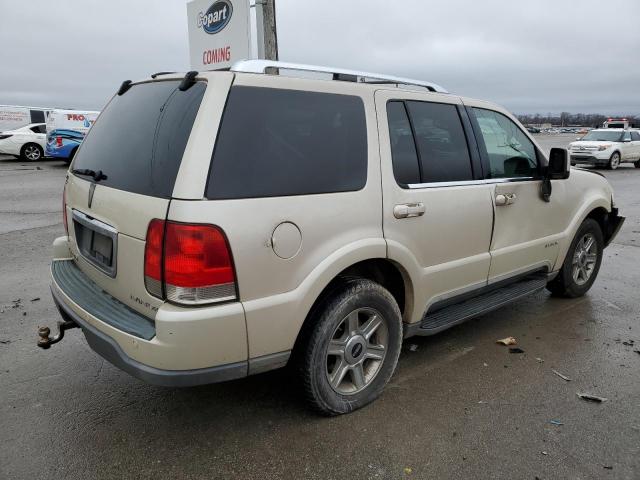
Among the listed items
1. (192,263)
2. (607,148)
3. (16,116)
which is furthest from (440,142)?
(16,116)

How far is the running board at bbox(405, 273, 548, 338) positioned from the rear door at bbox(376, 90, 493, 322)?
0.40ft

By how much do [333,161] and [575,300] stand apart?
3.51 meters

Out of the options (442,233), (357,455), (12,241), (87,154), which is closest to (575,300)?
(442,233)

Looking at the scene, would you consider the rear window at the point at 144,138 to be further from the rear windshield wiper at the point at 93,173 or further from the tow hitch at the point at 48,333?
the tow hitch at the point at 48,333

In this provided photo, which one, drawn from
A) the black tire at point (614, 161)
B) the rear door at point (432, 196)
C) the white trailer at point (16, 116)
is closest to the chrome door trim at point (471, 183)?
the rear door at point (432, 196)

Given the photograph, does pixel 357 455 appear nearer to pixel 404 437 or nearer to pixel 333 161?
pixel 404 437

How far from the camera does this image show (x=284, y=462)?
2.64 meters

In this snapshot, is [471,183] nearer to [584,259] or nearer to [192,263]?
[192,263]

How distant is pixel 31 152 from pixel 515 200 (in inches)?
879

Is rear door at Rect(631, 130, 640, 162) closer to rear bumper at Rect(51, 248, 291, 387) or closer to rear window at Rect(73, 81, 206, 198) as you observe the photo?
rear window at Rect(73, 81, 206, 198)

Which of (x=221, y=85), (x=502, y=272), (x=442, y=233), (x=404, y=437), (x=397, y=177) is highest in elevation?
(x=221, y=85)

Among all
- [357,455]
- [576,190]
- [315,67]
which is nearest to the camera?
[357,455]

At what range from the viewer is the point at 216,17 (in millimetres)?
12680

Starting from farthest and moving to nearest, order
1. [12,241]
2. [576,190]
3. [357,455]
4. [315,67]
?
[12,241], [576,190], [315,67], [357,455]
